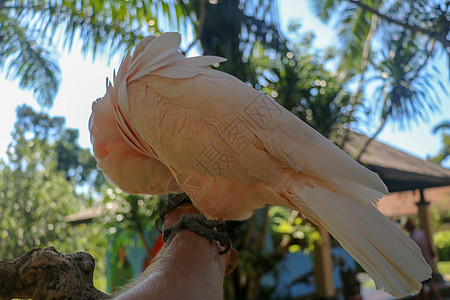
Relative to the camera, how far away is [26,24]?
605 centimetres

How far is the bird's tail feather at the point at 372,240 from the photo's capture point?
4.02ft

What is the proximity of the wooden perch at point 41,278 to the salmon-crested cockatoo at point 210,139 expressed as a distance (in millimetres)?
656

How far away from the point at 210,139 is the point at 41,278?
0.91m

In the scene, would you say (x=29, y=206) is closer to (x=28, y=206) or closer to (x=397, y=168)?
(x=28, y=206)

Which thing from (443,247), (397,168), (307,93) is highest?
(307,93)

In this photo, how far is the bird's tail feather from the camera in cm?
123

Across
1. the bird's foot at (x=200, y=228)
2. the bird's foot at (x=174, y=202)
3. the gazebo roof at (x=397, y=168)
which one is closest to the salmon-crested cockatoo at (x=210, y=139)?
the bird's foot at (x=174, y=202)

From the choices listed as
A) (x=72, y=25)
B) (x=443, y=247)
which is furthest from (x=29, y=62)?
(x=443, y=247)

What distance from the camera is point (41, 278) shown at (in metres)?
0.92

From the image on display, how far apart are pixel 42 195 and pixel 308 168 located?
543 cm

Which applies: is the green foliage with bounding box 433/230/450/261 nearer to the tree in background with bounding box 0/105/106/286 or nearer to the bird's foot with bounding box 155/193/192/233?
the tree in background with bounding box 0/105/106/286

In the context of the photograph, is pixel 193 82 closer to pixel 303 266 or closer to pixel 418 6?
pixel 418 6

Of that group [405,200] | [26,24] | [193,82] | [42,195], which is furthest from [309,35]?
[405,200]

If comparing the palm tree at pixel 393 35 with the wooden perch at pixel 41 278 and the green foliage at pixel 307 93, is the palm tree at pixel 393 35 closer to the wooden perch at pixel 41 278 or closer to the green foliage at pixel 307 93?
the green foliage at pixel 307 93
